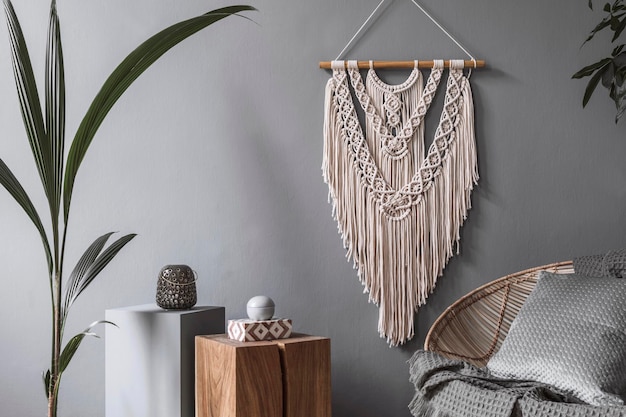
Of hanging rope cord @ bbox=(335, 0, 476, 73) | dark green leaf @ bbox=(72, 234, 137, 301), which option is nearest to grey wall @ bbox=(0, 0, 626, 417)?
hanging rope cord @ bbox=(335, 0, 476, 73)

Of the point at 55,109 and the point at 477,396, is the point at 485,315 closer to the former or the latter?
the point at 477,396

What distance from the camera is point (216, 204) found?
2404 millimetres

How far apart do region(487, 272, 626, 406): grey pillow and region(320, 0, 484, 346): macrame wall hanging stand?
47 cm

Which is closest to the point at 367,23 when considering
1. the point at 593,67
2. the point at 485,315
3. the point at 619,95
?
the point at 593,67

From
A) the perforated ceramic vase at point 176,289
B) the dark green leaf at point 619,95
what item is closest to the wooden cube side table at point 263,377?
the perforated ceramic vase at point 176,289

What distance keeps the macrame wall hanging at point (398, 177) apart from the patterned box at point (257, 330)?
505 mm

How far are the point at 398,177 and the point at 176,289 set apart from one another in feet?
2.97

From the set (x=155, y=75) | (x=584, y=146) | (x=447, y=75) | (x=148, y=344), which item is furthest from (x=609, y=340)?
(x=155, y=75)

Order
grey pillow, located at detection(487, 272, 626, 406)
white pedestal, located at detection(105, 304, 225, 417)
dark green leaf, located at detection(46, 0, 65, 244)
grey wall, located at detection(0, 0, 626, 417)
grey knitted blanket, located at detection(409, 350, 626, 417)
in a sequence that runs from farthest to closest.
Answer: grey wall, located at detection(0, 0, 626, 417) → white pedestal, located at detection(105, 304, 225, 417) → dark green leaf, located at detection(46, 0, 65, 244) → grey pillow, located at detection(487, 272, 626, 406) → grey knitted blanket, located at detection(409, 350, 626, 417)

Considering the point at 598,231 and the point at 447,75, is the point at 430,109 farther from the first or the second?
the point at 598,231

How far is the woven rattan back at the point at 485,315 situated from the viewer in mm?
2201

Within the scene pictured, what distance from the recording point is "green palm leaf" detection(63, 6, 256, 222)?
1.90m

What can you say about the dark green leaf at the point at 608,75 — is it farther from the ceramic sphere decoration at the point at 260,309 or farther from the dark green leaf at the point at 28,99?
the dark green leaf at the point at 28,99

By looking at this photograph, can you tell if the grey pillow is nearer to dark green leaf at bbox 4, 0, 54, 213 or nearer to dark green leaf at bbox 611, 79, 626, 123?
dark green leaf at bbox 611, 79, 626, 123
